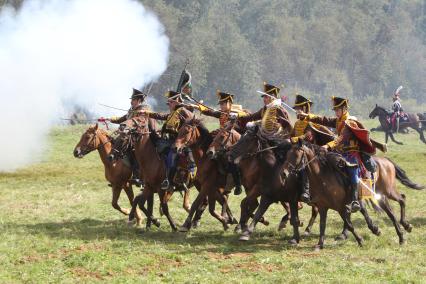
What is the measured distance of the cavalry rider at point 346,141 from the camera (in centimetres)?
1466

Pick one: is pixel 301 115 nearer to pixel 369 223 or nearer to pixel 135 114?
pixel 369 223

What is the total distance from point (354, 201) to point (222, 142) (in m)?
3.14

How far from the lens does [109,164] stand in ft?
59.2

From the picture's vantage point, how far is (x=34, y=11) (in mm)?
28375

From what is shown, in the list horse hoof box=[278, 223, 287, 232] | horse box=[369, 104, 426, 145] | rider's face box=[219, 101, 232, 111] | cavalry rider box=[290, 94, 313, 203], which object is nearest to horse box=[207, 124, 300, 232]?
rider's face box=[219, 101, 232, 111]

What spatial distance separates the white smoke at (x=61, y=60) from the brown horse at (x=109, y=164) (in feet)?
35.2

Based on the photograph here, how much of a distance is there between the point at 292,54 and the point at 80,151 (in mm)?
77360

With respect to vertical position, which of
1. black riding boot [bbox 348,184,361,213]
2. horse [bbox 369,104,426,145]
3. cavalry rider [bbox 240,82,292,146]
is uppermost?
horse [bbox 369,104,426,145]

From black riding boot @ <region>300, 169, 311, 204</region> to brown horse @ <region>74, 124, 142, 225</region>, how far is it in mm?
4763

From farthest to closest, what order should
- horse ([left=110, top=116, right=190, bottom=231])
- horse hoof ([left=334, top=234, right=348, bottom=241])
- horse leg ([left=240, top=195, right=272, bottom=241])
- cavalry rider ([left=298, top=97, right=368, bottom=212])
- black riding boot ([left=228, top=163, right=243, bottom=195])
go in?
horse ([left=110, top=116, right=190, bottom=231]), black riding boot ([left=228, top=163, right=243, bottom=195]), horse hoof ([left=334, top=234, right=348, bottom=241]), horse leg ([left=240, top=195, right=272, bottom=241]), cavalry rider ([left=298, top=97, right=368, bottom=212])

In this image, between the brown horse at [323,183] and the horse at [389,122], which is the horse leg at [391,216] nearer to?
the brown horse at [323,183]

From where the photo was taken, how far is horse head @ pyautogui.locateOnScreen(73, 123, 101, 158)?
18625mm

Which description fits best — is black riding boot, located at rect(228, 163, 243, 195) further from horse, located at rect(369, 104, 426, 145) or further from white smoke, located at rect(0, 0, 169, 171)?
horse, located at rect(369, 104, 426, 145)

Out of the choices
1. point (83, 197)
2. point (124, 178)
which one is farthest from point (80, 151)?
point (83, 197)
